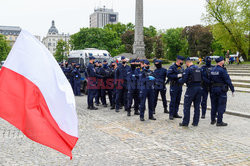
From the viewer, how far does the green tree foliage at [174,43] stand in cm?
7481

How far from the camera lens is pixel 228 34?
34000mm

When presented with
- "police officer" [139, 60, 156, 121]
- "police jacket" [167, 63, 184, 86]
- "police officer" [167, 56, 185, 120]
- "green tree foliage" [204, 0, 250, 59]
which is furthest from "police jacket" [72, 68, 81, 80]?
"green tree foliage" [204, 0, 250, 59]

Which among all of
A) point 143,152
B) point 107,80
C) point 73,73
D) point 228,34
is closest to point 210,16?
point 228,34

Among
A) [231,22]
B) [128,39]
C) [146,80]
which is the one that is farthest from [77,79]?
[128,39]

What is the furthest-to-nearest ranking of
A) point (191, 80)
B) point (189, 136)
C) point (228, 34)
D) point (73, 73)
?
point (228, 34) → point (73, 73) → point (191, 80) → point (189, 136)

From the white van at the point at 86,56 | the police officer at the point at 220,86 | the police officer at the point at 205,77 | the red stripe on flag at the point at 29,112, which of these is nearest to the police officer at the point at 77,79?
the white van at the point at 86,56

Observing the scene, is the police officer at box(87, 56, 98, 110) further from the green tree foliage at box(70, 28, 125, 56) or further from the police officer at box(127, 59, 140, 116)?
the green tree foliage at box(70, 28, 125, 56)

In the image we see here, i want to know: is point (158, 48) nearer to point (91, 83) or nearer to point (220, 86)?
point (91, 83)

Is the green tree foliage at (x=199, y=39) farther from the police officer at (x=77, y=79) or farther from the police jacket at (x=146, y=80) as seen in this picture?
the police jacket at (x=146, y=80)

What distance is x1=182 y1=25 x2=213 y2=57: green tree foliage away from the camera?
67000mm

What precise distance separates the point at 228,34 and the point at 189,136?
97.8 feet

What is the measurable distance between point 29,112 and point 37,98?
17 centimetres

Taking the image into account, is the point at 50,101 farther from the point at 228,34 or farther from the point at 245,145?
the point at 228,34

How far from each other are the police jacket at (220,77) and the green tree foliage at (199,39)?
61059 mm
